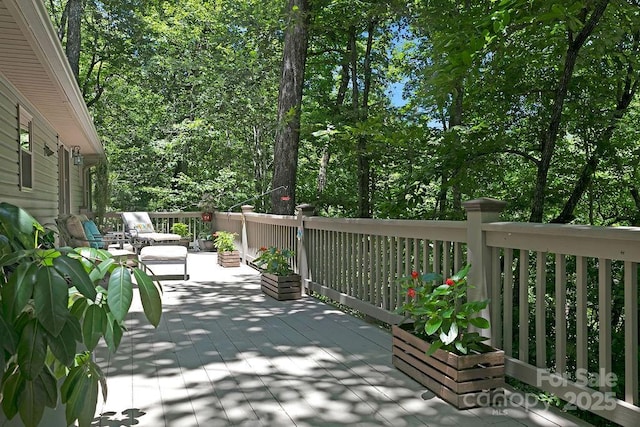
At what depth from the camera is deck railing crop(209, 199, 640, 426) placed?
87.5 inches

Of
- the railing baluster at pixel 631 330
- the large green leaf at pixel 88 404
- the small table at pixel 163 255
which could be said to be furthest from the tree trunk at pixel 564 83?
the small table at pixel 163 255

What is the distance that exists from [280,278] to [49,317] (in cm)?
434

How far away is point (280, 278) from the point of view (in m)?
5.73

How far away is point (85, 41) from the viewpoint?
16.3 m

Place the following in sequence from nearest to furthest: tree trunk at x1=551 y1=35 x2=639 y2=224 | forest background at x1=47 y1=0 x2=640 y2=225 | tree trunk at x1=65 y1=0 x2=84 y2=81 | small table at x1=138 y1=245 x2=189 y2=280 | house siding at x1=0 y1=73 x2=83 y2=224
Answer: forest background at x1=47 y1=0 x2=640 y2=225
house siding at x1=0 y1=73 x2=83 y2=224
tree trunk at x1=551 y1=35 x2=639 y2=224
small table at x1=138 y1=245 x2=189 y2=280
tree trunk at x1=65 y1=0 x2=84 y2=81

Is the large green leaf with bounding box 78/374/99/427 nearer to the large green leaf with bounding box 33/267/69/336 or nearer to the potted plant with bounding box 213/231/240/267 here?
the large green leaf with bounding box 33/267/69/336

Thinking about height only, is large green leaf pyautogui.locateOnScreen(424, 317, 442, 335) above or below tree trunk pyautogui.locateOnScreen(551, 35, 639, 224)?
below

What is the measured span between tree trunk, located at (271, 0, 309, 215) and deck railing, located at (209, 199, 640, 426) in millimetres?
2917

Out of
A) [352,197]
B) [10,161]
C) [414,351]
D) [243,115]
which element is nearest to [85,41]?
[243,115]

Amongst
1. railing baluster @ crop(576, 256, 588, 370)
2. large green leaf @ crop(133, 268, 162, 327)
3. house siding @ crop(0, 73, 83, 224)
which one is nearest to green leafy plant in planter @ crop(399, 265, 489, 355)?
railing baluster @ crop(576, 256, 588, 370)

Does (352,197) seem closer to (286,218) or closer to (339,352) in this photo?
(286,218)

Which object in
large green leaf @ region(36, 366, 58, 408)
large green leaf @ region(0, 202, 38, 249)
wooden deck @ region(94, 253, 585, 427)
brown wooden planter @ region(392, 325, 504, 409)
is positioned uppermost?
large green leaf @ region(0, 202, 38, 249)

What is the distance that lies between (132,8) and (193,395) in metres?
15.1

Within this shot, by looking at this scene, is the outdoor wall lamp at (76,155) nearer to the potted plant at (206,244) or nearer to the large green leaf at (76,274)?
the potted plant at (206,244)
